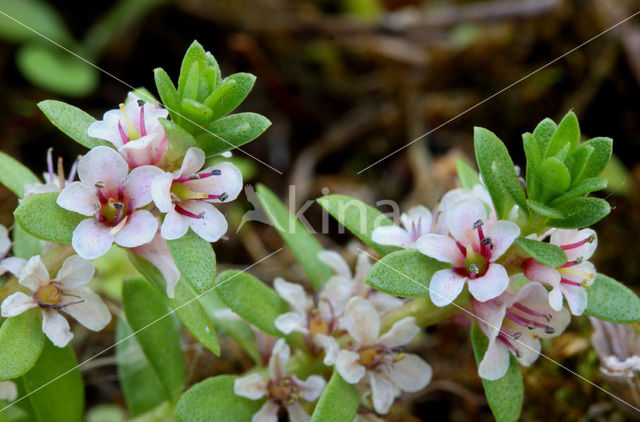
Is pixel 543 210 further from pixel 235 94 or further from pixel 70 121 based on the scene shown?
pixel 70 121

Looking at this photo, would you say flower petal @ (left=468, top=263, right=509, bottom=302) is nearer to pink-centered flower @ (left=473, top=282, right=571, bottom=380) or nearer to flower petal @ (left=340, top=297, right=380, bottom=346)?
pink-centered flower @ (left=473, top=282, right=571, bottom=380)

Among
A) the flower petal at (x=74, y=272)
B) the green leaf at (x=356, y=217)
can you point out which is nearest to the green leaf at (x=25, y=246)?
the flower petal at (x=74, y=272)

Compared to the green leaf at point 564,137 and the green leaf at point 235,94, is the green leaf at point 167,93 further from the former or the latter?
the green leaf at point 564,137

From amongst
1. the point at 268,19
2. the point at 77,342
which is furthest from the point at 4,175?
the point at 268,19

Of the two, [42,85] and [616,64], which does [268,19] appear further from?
[616,64]

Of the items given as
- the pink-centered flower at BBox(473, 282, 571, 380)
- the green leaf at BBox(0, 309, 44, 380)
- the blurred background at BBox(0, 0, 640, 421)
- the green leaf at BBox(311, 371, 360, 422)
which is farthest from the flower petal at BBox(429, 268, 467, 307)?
the blurred background at BBox(0, 0, 640, 421)

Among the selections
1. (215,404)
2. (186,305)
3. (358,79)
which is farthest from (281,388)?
(358,79)
